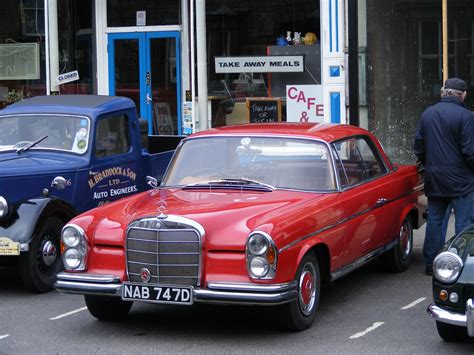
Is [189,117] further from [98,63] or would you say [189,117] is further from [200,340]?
[200,340]

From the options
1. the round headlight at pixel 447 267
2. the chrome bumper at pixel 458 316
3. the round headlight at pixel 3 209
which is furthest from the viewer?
the round headlight at pixel 3 209

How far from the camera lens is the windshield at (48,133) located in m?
9.70

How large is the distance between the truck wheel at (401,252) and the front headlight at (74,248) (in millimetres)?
3302

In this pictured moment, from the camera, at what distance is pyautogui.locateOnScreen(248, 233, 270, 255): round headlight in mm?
6656

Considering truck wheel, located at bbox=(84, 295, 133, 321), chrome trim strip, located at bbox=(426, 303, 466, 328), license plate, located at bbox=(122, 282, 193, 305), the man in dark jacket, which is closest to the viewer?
chrome trim strip, located at bbox=(426, 303, 466, 328)

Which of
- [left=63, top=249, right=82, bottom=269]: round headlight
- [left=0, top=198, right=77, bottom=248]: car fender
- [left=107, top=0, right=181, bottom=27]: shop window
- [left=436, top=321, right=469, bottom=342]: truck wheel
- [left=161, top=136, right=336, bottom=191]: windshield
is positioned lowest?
[left=436, top=321, right=469, bottom=342]: truck wheel

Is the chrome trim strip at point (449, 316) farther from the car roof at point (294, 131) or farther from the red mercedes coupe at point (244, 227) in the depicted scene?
the car roof at point (294, 131)

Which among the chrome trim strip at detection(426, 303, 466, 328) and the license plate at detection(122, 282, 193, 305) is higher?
the license plate at detection(122, 282, 193, 305)

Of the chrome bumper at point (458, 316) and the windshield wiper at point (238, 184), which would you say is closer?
the chrome bumper at point (458, 316)

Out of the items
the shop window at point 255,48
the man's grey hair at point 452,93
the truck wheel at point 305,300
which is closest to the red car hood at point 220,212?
the truck wheel at point 305,300

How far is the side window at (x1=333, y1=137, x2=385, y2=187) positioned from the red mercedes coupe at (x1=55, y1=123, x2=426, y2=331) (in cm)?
2

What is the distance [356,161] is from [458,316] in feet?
8.40

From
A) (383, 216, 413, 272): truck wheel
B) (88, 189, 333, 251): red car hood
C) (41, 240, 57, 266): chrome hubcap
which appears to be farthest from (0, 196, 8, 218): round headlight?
(383, 216, 413, 272): truck wheel

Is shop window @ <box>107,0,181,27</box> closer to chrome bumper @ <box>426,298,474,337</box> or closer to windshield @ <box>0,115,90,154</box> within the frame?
windshield @ <box>0,115,90,154</box>
